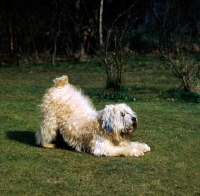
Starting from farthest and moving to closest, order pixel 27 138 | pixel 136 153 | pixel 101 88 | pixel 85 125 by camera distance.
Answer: pixel 101 88 < pixel 27 138 < pixel 85 125 < pixel 136 153

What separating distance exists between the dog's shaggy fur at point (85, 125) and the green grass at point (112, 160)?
0.15m

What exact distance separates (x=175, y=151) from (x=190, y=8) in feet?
51.1

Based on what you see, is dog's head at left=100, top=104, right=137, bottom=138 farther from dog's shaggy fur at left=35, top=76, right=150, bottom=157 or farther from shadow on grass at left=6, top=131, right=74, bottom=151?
shadow on grass at left=6, top=131, right=74, bottom=151

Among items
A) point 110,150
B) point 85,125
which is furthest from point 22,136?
point 110,150

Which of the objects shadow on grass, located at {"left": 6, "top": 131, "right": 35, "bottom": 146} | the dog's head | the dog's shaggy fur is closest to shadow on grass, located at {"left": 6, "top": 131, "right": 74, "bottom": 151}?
shadow on grass, located at {"left": 6, "top": 131, "right": 35, "bottom": 146}

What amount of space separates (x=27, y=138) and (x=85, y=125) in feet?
4.35

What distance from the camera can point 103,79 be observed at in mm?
15250

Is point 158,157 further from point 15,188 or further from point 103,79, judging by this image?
point 103,79

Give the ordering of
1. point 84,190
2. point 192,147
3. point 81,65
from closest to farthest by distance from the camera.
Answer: point 84,190
point 192,147
point 81,65

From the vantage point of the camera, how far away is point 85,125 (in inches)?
272

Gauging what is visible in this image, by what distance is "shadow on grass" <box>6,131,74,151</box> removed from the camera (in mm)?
7312

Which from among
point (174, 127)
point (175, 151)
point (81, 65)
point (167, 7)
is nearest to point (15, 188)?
point (175, 151)

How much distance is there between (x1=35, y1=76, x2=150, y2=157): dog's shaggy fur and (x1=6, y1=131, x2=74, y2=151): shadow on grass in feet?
0.49

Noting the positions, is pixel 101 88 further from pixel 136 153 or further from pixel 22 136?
pixel 136 153
